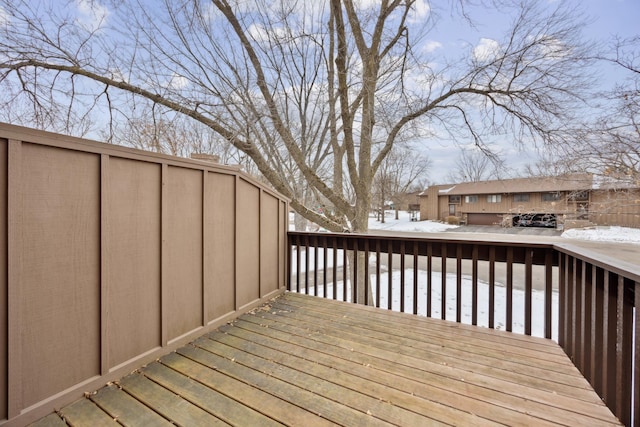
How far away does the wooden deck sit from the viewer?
152cm

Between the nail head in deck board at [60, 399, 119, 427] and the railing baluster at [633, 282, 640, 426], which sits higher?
the railing baluster at [633, 282, 640, 426]

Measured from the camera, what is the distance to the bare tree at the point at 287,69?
483 centimetres

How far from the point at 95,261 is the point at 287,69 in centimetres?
596

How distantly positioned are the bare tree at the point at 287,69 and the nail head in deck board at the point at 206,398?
454cm

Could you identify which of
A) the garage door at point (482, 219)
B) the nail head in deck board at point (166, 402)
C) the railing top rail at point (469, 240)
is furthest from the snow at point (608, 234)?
the garage door at point (482, 219)

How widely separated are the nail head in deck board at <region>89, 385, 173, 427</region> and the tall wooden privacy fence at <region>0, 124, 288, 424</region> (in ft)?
0.33

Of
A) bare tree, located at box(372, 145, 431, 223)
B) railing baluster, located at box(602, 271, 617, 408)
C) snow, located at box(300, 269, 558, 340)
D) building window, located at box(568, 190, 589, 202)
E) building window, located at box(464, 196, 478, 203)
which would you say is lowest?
snow, located at box(300, 269, 558, 340)

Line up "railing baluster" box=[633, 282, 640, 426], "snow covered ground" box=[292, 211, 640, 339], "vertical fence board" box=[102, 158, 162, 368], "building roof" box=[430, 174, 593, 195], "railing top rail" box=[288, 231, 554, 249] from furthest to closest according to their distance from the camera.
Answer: "building roof" box=[430, 174, 593, 195] < "snow covered ground" box=[292, 211, 640, 339] < "railing top rail" box=[288, 231, 554, 249] < "vertical fence board" box=[102, 158, 162, 368] < "railing baluster" box=[633, 282, 640, 426]

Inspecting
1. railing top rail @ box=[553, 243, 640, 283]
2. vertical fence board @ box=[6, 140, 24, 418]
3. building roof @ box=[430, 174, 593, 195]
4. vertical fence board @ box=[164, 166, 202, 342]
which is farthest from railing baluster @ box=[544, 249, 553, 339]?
building roof @ box=[430, 174, 593, 195]

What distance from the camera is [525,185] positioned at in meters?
20.0

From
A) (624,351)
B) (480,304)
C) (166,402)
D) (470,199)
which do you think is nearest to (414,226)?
(470,199)

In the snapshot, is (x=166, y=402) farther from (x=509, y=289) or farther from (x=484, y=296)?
(x=484, y=296)

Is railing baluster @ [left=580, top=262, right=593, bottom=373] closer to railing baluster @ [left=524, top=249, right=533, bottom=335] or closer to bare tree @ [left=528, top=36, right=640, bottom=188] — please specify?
railing baluster @ [left=524, top=249, right=533, bottom=335]

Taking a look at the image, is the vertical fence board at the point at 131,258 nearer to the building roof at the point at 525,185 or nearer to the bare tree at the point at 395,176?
the building roof at the point at 525,185
